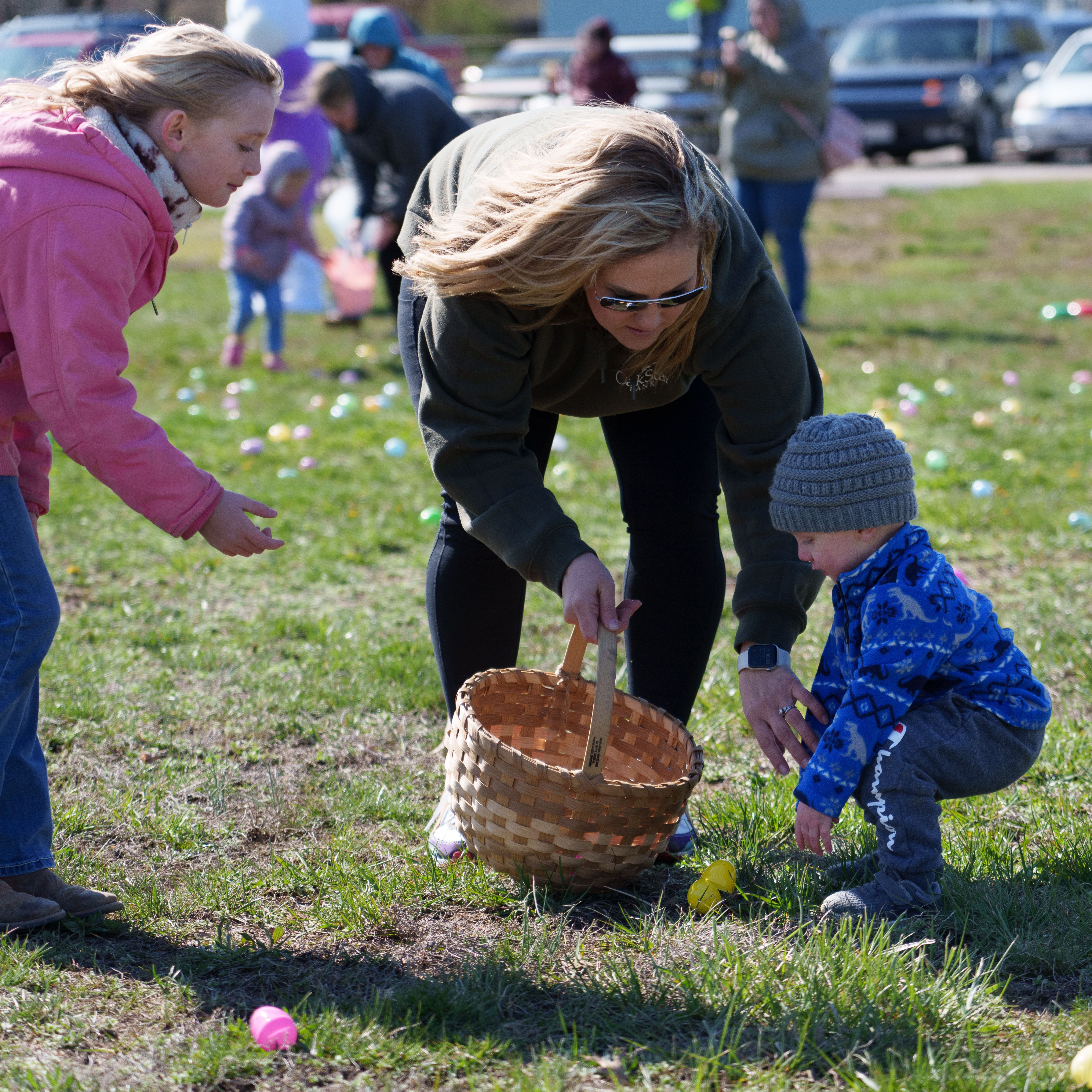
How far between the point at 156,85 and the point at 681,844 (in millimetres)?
1794

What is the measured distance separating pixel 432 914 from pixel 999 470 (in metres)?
3.75

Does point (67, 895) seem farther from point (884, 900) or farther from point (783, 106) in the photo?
point (783, 106)

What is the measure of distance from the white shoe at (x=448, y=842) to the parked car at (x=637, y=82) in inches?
450

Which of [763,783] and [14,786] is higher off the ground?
[14,786]

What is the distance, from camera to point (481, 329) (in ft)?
7.42

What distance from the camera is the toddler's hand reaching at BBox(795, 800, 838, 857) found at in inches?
89.4

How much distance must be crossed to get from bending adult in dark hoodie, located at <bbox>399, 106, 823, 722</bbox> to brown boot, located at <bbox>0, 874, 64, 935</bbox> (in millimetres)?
935

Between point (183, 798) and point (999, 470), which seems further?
point (999, 470)

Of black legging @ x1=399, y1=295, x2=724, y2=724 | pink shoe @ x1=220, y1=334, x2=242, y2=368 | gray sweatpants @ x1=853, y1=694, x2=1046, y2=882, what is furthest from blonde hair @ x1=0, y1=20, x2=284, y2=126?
pink shoe @ x1=220, y1=334, x2=242, y2=368

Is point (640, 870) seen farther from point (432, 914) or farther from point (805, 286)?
point (805, 286)

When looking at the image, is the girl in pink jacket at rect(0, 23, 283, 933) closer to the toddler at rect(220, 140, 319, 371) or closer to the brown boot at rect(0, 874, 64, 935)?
the brown boot at rect(0, 874, 64, 935)

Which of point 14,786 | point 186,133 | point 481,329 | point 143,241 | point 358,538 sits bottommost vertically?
point 358,538

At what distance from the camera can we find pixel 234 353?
7.70 m

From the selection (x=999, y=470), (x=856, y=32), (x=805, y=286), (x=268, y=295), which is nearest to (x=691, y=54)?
(x=856, y=32)
